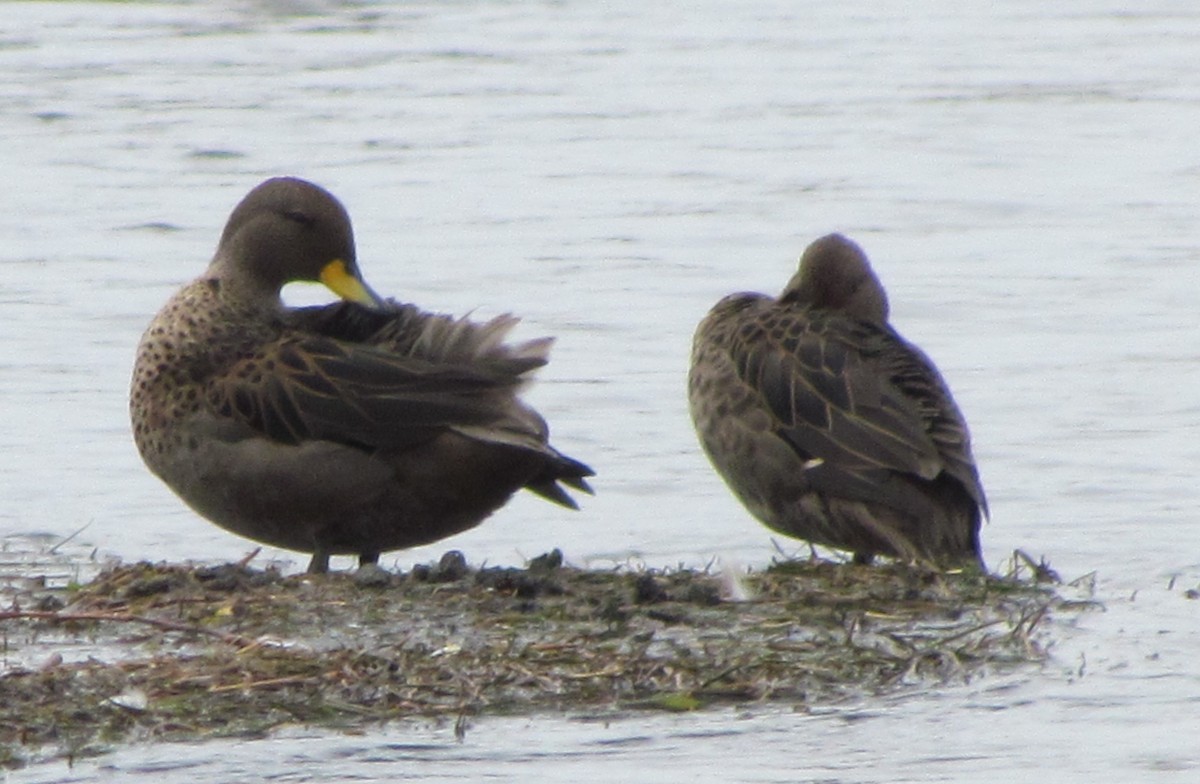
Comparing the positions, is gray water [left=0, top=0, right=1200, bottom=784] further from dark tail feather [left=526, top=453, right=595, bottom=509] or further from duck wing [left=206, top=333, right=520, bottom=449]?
duck wing [left=206, top=333, right=520, bottom=449]

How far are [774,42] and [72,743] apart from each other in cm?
1975

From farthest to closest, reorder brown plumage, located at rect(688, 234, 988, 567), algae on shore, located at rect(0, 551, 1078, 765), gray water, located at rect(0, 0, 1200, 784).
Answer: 1. brown plumage, located at rect(688, 234, 988, 567)
2. gray water, located at rect(0, 0, 1200, 784)
3. algae on shore, located at rect(0, 551, 1078, 765)

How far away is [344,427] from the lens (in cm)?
788

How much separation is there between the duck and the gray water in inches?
40.1

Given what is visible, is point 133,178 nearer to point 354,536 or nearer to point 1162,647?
point 354,536

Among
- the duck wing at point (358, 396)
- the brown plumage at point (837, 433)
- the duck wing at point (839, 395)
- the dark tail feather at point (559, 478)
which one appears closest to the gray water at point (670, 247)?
the brown plumage at point (837, 433)

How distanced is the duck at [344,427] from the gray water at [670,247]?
1.02 m

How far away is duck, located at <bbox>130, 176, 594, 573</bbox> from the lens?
7.86 m

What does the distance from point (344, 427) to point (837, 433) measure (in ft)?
5.34

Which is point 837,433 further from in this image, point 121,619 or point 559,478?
point 121,619

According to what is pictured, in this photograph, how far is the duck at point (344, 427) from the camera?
25.8ft

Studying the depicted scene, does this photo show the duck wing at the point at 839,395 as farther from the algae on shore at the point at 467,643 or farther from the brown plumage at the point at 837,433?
the algae on shore at the point at 467,643

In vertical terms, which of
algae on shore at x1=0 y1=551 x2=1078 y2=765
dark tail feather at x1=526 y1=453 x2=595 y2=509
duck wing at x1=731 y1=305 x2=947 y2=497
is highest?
duck wing at x1=731 y1=305 x2=947 y2=497

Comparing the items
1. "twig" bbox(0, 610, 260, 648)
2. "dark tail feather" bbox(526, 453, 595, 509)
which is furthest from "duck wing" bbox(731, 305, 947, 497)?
"twig" bbox(0, 610, 260, 648)
